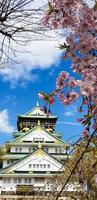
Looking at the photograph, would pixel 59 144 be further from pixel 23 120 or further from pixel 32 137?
pixel 23 120

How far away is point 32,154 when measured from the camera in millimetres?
47625

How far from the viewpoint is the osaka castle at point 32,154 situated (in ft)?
156

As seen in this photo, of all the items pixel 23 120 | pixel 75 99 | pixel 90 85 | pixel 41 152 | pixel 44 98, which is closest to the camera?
pixel 90 85

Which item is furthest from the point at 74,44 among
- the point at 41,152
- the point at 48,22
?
the point at 41,152

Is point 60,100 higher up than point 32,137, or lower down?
lower down

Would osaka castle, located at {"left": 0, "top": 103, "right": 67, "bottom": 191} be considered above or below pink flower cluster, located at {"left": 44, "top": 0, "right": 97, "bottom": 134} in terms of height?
above

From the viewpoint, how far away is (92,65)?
2971 millimetres

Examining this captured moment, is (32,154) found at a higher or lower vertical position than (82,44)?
higher

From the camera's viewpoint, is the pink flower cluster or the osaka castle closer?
the pink flower cluster

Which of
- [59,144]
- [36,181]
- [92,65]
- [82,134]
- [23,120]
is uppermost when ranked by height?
[23,120]

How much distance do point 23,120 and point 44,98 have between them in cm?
5750

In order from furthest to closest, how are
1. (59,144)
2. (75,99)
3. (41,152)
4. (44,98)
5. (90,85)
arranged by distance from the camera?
(59,144)
(41,152)
(44,98)
(75,99)
(90,85)

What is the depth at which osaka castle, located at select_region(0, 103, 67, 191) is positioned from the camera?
156 feet

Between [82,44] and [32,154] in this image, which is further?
[32,154]
